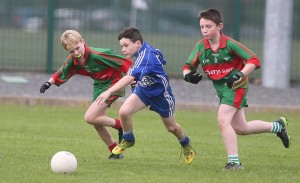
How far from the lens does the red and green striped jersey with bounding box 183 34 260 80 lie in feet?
30.4

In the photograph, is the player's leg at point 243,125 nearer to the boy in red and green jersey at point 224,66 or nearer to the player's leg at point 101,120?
the boy in red and green jersey at point 224,66

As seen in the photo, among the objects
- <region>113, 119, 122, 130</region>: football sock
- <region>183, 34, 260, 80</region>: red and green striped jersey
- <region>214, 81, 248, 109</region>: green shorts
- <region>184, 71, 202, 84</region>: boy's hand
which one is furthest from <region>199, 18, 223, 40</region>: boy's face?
<region>113, 119, 122, 130</region>: football sock

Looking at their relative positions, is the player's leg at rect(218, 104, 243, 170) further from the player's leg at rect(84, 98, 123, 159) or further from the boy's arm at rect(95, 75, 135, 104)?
the player's leg at rect(84, 98, 123, 159)

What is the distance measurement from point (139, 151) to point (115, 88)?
6.91ft

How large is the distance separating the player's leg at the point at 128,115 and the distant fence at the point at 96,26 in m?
10.0

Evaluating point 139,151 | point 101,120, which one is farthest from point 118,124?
point 139,151

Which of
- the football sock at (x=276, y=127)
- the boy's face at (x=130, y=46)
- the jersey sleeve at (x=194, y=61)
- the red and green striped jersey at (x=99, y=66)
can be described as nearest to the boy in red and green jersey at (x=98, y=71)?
the red and green striped jersey at (x=99, y=66)

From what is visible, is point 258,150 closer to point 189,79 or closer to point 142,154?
point 142,154

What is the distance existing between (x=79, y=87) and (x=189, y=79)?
9115 mm

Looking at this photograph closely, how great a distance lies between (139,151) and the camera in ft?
35.8

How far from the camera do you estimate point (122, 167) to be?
9.27 meters

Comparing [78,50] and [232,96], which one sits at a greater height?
[78,50]

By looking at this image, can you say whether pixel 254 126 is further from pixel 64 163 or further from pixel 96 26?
pixel 96 26

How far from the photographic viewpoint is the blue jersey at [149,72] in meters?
9.29
